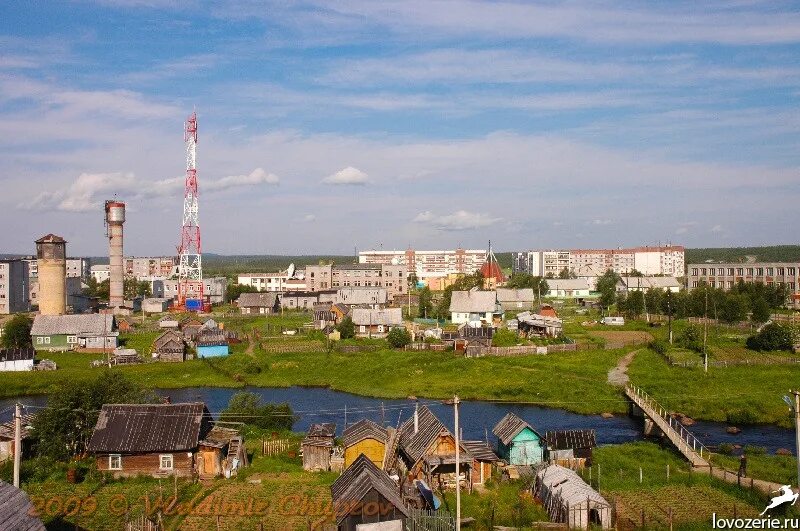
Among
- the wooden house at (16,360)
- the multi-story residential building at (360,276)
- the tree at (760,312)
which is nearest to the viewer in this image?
the wooden house at (16,360)

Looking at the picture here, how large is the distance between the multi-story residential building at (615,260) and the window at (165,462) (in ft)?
377

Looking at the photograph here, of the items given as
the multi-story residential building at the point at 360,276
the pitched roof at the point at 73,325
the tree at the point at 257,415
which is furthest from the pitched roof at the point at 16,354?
the multi-story residential building at the point at 360,276

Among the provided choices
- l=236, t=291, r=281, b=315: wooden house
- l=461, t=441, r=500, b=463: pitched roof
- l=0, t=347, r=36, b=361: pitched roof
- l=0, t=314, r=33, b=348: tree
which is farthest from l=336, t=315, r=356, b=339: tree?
l=461, t=441, r=500, b=463: pitched roof

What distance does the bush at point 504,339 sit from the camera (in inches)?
1812

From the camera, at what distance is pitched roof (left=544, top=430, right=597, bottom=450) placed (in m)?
22.0

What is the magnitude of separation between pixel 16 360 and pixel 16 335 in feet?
25.8

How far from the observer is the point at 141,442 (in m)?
21.2

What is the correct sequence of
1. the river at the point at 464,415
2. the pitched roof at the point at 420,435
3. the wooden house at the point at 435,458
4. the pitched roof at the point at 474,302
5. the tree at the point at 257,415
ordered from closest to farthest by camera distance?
the wooden house at the point at 435,458 < the pitched roof at the point at 420,435 < the tree at the point at 257,415 < the river at the point at 464,415 < the pitched roof at the point at 474,302

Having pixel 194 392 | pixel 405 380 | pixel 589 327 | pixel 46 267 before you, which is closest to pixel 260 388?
pixel 194 392

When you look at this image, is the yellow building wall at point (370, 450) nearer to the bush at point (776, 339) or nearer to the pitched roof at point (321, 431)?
the pitched roof at point (321, 431)

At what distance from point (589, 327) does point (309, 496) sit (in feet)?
134

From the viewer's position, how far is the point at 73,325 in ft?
161

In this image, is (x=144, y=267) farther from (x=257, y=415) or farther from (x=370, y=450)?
(x=370, y=450)

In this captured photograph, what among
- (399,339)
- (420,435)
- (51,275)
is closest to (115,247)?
(51,275)
